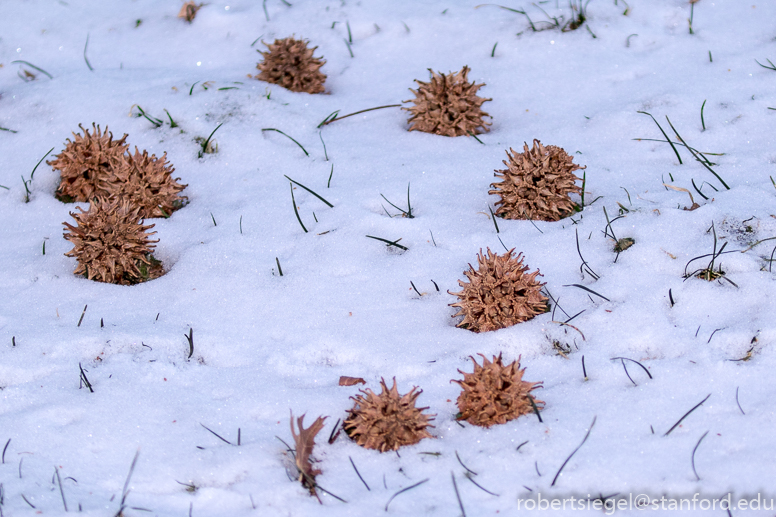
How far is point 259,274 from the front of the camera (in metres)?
2.73

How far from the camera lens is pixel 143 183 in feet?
10.0

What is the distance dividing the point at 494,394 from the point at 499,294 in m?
0.47

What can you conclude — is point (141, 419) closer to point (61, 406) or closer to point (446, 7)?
point (61, 406)

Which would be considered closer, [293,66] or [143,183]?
[143,183]

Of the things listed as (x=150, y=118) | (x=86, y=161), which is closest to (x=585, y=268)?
(x=86, y=161)

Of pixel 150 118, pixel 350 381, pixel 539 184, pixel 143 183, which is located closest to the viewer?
pixel 350 381

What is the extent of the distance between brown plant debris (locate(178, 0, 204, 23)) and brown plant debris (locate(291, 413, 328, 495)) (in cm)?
371

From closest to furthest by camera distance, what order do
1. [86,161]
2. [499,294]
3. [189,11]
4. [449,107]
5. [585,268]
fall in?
[499,294] → [585,268] → [86,161] → [449,107] → [189,11]

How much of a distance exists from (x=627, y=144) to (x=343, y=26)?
2188 millimetres

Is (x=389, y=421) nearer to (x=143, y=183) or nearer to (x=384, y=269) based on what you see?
(x=384, y=269)

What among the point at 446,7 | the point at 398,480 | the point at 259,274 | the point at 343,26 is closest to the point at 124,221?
the point at 259,274

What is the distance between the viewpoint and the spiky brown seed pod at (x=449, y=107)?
3.42 m

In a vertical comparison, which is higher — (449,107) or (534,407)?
(449,107)

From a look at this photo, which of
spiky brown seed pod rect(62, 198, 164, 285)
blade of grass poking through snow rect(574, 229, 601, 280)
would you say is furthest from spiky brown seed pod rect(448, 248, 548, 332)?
spiky brown seed pod rect(62, 198, 164, 285)
